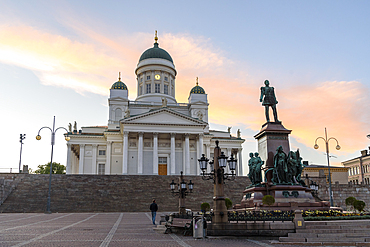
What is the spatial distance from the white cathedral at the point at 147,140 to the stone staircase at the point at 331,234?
3864 centimetres

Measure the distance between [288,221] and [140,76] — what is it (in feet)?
216

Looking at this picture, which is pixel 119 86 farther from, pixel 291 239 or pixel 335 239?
pixel 335 239

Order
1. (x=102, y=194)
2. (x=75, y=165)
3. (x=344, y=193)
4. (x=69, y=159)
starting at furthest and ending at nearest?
(x=75, y=165)
(x=69, y=159)
(x=344, y=193)
(x=102, y=194)

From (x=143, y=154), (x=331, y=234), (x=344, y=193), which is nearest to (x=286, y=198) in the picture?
(x=331, y=234)

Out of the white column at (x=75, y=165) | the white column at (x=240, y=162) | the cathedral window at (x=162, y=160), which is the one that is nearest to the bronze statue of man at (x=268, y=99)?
the cathedral window at (x=162, y=160)

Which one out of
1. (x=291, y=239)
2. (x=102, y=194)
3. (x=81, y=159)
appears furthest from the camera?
(x=81, y=159)

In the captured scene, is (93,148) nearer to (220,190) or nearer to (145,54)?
→ (145,54)

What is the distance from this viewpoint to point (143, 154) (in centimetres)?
5934

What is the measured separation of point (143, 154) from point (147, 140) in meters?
2.52

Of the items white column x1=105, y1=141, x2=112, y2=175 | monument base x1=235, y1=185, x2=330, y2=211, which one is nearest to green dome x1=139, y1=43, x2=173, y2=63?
white column x1=105, y1=141, x2=112, y2=175

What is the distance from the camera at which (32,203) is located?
36156 millimetres

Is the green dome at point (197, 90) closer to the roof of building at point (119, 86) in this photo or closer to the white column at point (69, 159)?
the roof of building at point (119, 86)

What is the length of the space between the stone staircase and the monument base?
6.78 feet

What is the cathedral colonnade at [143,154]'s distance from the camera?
56.9 metres
